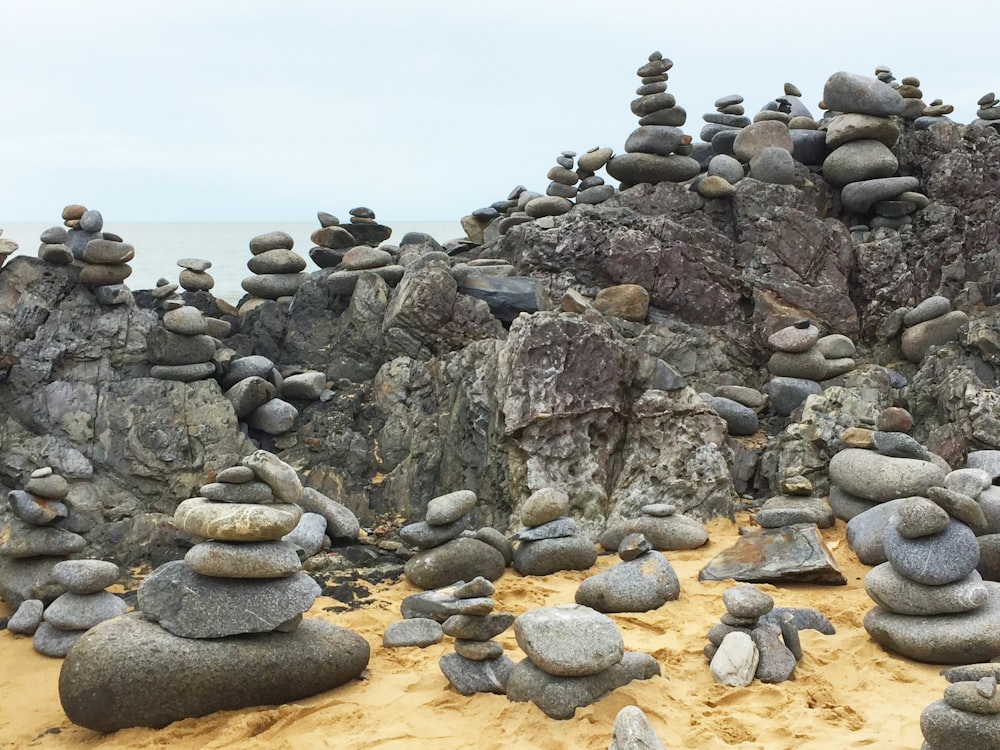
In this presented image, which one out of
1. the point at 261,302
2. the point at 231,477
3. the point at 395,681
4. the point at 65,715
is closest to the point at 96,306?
the point at 261,302

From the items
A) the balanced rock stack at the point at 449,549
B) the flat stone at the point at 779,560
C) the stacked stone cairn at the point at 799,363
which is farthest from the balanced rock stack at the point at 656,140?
the balanced rock stack at the point at 449,549

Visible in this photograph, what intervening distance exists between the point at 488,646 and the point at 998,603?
11.4 feet

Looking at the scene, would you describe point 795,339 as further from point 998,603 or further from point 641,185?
point 998,603

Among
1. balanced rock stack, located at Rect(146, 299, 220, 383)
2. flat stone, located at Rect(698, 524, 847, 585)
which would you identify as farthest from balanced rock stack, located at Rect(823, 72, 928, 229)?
balanced rock stack, located at Rect(146, 299, 220, 383)

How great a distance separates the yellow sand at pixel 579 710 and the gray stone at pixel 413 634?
0.30ft

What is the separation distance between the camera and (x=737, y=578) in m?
8.19

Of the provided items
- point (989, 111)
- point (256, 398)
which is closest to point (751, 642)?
point (256, 398)

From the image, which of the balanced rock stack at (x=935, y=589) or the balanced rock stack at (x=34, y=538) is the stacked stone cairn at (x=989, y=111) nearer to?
the balanced rock stack at (x=935, y=589)

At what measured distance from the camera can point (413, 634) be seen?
23.6 feet

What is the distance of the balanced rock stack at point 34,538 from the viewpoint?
8336 millimetres

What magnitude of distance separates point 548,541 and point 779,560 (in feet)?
6.63

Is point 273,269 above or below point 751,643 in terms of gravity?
above

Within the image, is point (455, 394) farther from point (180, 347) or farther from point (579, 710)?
point (579, 710)

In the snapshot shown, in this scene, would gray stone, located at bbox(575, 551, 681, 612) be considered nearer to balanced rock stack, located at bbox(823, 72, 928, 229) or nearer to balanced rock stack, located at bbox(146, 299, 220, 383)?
balanced rock stack, located at bbox(146, 299, 220, 383)
